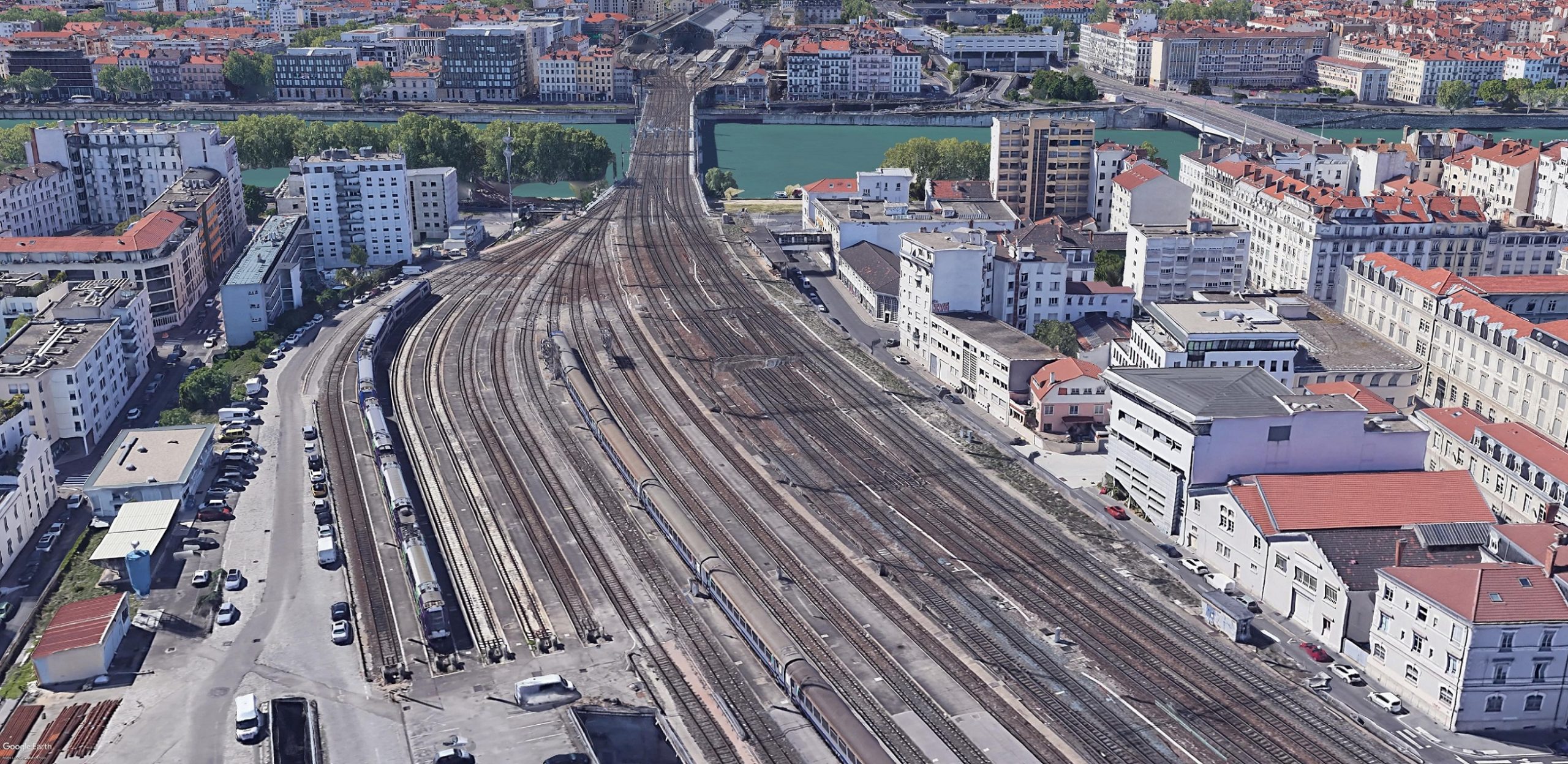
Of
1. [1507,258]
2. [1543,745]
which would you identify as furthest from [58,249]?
[1507,258]

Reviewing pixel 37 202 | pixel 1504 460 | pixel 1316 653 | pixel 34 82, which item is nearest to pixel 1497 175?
pixel 1504 460

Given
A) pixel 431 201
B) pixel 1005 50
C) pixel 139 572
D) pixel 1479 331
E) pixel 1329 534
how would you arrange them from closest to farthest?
pixel 1329 534 → pixel 139 572 → pixel 1479 331 → pixel 431 201 → pixel 1005 50

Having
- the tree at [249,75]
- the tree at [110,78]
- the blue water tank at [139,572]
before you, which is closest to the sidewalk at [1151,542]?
the blue water tank at [139,572]

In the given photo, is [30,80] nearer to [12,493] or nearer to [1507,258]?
[12,493]

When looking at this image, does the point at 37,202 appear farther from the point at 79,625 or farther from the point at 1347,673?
the point at 1347,673

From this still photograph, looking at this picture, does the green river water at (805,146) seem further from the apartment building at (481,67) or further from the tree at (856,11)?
the tree at (856,11)

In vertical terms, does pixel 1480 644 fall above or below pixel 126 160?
below

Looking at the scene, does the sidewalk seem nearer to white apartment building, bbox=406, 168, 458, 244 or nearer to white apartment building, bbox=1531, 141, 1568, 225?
white apartment building, bbox=406, 168, 458, 244
